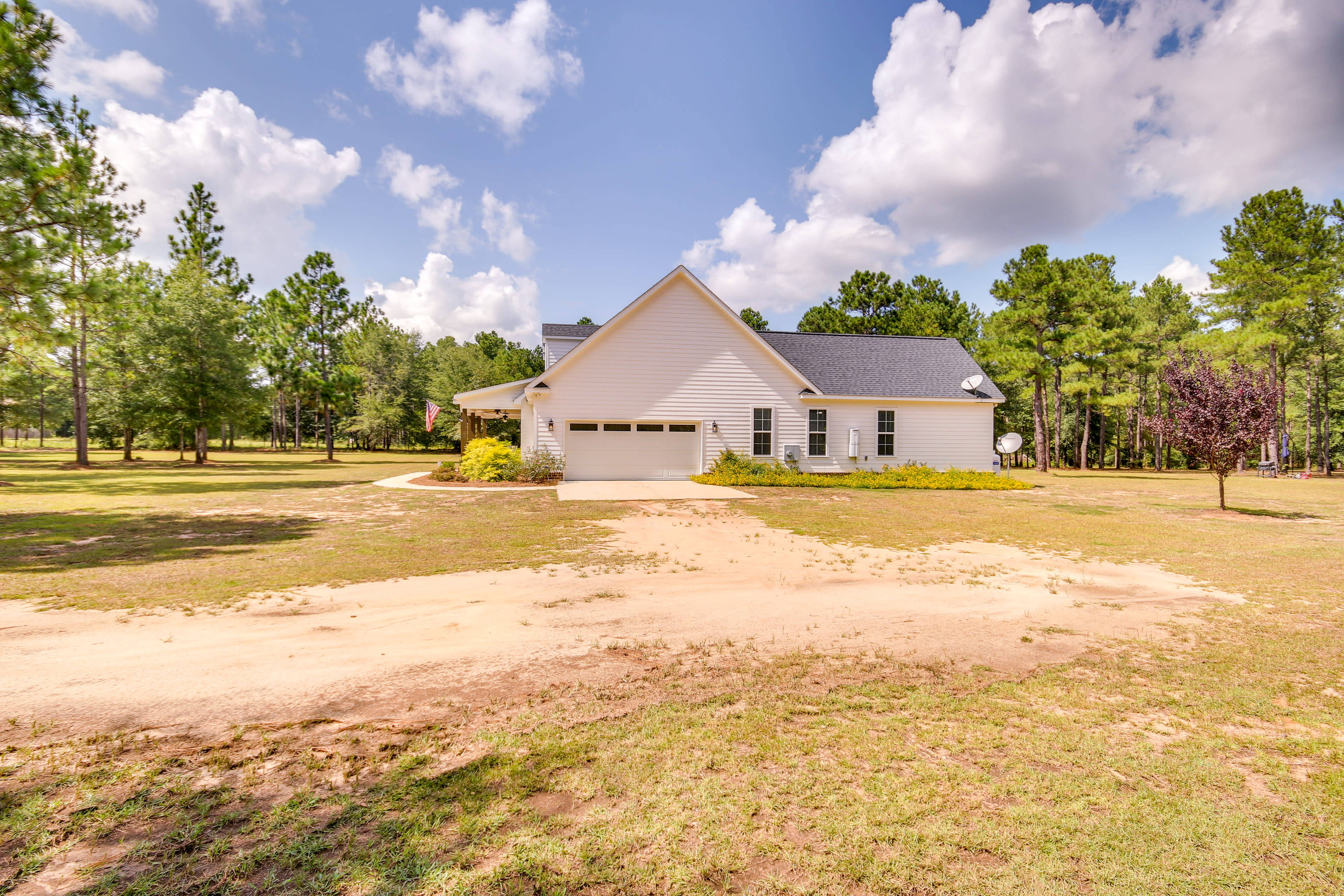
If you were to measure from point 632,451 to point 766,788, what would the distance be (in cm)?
1840

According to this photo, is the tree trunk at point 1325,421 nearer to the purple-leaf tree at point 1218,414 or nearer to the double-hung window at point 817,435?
the purple-leaf tree at point 1218,414

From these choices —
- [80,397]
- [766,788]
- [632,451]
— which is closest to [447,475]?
[632,451]

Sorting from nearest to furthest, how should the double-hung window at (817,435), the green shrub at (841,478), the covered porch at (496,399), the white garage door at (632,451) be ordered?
1. the green shrub at (841,478)
2. the white garage door at (632,451)
3. the covered porch at (496,399)
4. the double-hung window at (817,435)

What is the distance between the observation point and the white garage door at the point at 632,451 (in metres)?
20.9

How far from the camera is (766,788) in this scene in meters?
3.01

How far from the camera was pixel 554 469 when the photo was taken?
2023 cm

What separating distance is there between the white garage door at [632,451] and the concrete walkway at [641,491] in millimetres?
567

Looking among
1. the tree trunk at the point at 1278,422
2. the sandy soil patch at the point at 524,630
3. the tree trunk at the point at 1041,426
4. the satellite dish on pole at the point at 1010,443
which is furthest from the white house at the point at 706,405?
the tree trunk at the point at 1278,422

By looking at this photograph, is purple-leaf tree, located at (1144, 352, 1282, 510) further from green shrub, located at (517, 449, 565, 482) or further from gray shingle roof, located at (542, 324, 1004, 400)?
green shrub, located at (517, 449, 565, 482)

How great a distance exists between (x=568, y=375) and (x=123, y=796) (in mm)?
18136

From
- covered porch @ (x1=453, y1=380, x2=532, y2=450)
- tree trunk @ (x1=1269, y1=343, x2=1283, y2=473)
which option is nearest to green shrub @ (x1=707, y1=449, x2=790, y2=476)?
covered porch @ (x1=453, y1=380, x2=532, y2=450)

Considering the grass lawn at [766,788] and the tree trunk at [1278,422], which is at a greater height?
the tree trunk at [1278,422]

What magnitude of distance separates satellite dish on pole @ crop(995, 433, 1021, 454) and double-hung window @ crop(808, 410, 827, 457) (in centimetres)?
706

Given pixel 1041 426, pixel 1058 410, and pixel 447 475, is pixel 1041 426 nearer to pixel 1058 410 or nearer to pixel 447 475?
pixel 1058 410
